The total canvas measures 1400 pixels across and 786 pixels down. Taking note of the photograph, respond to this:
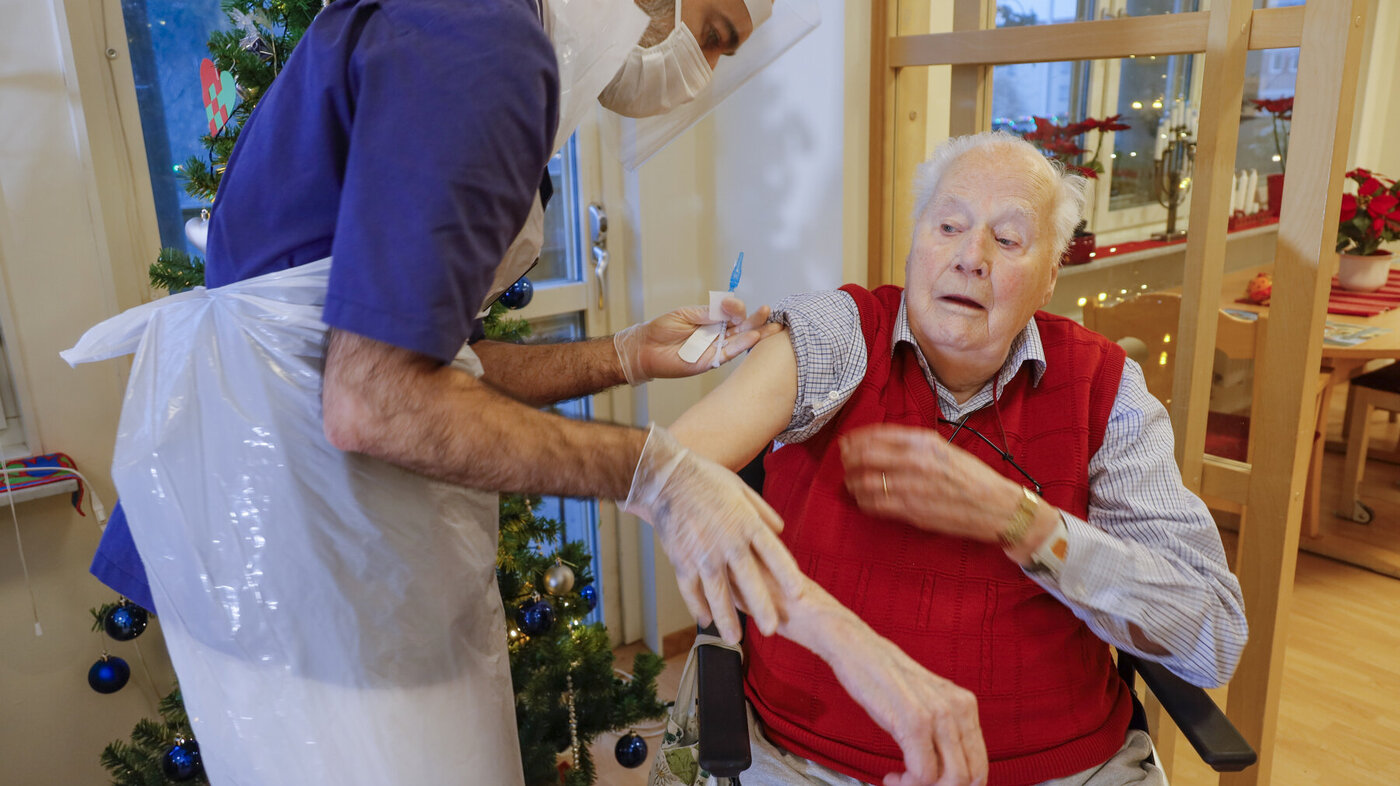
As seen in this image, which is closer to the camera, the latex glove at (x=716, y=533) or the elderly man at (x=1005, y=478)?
the latex glove at (x=716, y=533)

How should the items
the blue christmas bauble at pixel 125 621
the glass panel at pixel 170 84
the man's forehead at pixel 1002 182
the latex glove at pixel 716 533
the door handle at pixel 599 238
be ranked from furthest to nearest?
the door handle at pixel 599 238 < the glass panel at pixel 170 84 < the blue christmas bauble at pixel 125 621 < the man's forehead at pixel 1002 182 < the latex glove at pixel 716 533

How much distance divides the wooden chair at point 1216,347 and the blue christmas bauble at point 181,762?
196cm

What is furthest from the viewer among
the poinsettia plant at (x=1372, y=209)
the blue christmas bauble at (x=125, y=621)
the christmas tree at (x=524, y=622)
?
the poinsettia plant at (x=1372, y=209)

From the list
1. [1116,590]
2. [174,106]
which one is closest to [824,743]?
[1116,590]

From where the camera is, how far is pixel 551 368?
1.57 meters

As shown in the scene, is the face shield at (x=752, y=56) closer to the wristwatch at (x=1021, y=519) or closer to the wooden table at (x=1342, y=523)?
the wristwatch at (x=1021, y=519)

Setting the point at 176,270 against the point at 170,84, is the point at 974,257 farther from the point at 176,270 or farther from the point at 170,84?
the point at 170,84

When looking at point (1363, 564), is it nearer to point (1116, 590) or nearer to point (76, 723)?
point (1116, 590)

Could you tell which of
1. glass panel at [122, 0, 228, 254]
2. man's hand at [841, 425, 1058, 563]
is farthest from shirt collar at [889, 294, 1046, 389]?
glass panel at [122, 0, 228, 254]

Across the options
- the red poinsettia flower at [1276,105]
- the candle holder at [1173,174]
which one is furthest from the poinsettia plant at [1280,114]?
the candle holder at [1173,174]

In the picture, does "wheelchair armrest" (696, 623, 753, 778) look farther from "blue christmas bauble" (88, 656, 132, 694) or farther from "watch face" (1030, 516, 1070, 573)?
"blue christmas bauble" (88, 656, 132, 694)

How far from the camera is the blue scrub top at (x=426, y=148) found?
2.84 feet

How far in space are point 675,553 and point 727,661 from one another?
1.58 ft

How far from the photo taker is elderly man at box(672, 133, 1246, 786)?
1387 millimetres
